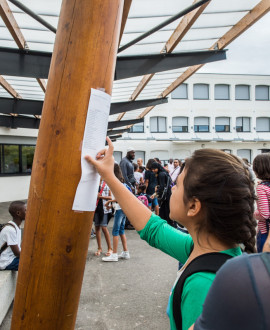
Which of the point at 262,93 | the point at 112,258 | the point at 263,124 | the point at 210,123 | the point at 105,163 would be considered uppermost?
the point at 262,93

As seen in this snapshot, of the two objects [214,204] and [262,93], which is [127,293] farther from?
[262,93]

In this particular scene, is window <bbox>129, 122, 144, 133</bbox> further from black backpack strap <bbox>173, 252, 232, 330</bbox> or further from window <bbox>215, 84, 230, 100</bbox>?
black backpack strap <bbox>173, 252, 232, 330</bbox>

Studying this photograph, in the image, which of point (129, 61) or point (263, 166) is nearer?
point (263, 166)

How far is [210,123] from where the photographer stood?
33312 mm

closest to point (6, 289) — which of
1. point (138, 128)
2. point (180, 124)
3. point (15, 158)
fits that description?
point (15, 158)

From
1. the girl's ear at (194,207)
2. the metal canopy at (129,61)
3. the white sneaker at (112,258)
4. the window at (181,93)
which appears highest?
the window at (181,93)

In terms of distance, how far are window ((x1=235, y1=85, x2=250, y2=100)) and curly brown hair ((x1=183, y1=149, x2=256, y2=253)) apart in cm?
3555

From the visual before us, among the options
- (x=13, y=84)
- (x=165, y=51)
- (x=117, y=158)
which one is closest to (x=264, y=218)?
(x=165, y=51)

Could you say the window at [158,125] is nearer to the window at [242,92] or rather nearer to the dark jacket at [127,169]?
the window at [242,92]

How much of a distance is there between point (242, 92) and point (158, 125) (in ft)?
34.6

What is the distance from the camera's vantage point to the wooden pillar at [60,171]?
4.39 feet

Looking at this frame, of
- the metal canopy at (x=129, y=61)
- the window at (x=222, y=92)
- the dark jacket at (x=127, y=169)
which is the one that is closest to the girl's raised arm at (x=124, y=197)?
the metal canopy at (x=129, y=61)

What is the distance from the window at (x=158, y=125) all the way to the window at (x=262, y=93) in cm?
1135

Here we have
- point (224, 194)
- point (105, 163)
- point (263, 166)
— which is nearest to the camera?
point (224, 194)
